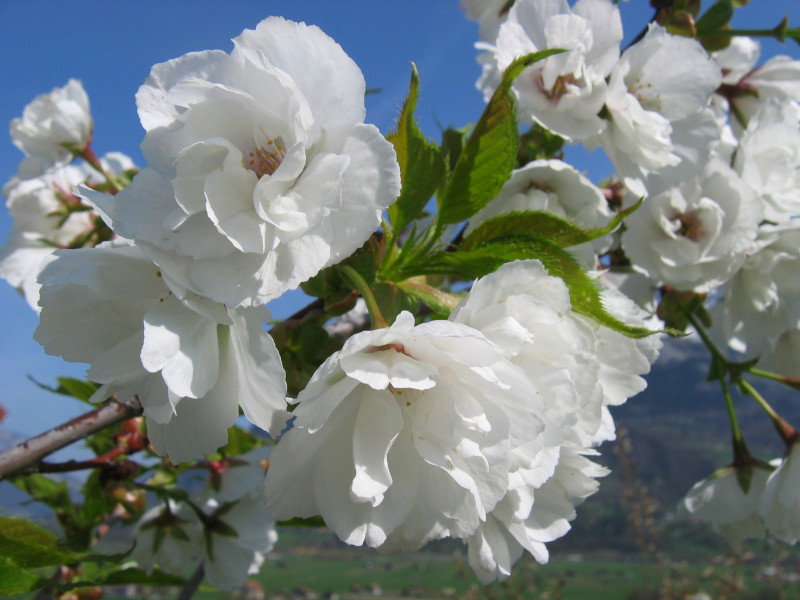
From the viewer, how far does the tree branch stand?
740 mm

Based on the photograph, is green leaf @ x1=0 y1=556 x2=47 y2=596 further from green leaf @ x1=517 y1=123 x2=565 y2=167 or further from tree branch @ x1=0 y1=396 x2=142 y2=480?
green leaf @ x1=517 y1=123 x2=565 y2=167

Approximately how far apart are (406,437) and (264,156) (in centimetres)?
25

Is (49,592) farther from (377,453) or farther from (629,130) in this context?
(629,130)

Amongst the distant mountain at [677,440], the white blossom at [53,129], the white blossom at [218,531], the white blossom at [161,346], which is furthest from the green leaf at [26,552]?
the distant mountain at [677,440]

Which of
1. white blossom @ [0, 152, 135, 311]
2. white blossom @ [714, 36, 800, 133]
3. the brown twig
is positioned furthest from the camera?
white blossom @ [0, 152, 135, 311]

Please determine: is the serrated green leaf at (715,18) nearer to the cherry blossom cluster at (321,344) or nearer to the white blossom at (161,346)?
the cherry blossom cluster at (321,344)

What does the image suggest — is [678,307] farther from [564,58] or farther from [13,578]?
[13,578]

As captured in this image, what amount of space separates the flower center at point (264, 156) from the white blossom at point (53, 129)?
1.58m

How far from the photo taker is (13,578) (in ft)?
1.63

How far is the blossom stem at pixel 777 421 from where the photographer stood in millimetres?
1113

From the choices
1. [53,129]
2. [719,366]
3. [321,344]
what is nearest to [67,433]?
[321,344]

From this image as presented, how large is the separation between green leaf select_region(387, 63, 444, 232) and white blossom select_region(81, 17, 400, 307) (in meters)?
0.09

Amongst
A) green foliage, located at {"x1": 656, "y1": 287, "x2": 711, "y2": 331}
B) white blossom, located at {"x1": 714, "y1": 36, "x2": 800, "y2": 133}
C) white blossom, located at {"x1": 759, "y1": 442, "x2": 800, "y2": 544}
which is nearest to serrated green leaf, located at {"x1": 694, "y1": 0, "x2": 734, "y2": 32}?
white blossom, located at {"x1": 714, "y1": 36, "x2": 800, "y2": 133}

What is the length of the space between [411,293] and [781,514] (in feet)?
2.93
